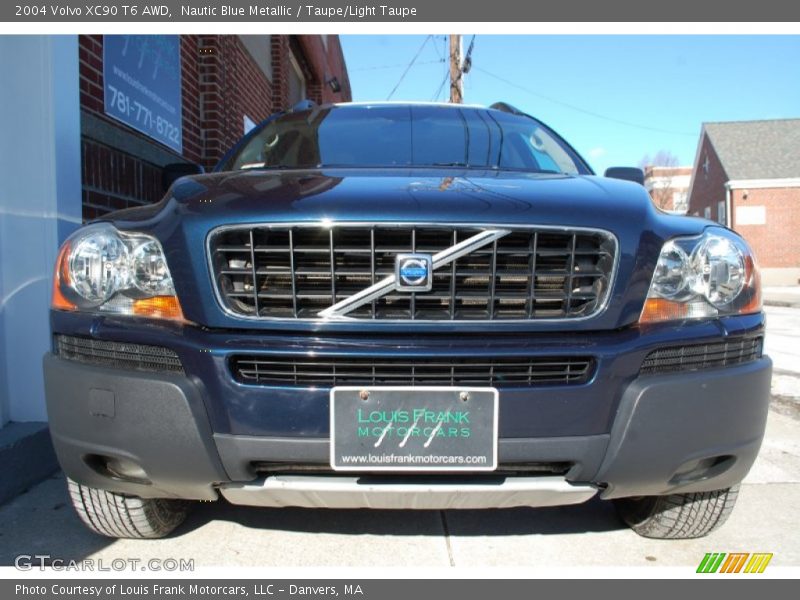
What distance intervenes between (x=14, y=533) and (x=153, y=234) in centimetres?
136

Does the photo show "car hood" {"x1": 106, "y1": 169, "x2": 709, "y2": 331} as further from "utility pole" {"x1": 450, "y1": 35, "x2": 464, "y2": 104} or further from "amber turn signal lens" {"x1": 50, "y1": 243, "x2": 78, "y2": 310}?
"utility pole" {"x1": 450, "y1": 35, "x2": 464, "y2": 104}

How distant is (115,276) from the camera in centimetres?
187

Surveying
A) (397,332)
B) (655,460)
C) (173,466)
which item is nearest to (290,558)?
(173,466)

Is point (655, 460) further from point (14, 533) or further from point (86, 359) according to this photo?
point (14, 533)

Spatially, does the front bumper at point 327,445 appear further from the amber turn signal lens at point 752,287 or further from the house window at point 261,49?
the house window at point 261,49

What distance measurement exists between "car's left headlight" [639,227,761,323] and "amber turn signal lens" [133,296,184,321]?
141 centimetres

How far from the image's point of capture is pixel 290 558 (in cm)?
208

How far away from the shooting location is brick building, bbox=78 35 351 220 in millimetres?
3719

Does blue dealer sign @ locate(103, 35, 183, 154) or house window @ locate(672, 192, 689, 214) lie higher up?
house window @ locate(672, 192, 689, 214)

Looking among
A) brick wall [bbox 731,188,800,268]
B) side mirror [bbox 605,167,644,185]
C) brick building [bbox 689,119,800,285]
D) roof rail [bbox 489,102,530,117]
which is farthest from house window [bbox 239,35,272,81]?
brick wall [bbox 731,188,800,268]

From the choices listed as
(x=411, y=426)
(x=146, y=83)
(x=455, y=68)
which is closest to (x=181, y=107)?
(x=146, y=83)

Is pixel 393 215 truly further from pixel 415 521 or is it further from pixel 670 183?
pixel 670 183

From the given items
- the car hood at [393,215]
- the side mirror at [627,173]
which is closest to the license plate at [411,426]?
the car hood at [393,215]

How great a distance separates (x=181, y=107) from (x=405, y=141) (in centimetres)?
320
